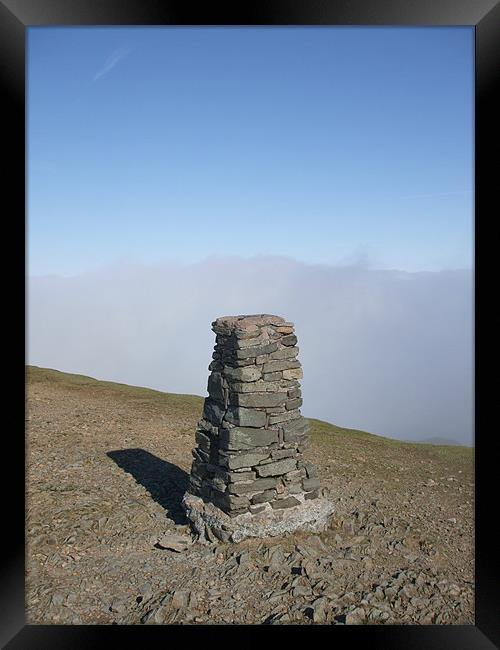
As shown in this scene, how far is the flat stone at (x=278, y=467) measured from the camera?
10570 millimetres

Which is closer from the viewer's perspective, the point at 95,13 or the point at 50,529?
the point at 95,13

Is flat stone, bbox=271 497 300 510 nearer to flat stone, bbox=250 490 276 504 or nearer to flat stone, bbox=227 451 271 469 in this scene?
flat stone, bbox=250 490 276 504

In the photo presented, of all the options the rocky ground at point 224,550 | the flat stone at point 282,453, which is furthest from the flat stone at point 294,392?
the rocky ground at point 224,550

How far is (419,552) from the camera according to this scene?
1077 centimetres

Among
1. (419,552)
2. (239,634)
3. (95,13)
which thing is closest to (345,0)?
(95,13)

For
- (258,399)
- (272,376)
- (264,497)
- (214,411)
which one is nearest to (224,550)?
(264,497)

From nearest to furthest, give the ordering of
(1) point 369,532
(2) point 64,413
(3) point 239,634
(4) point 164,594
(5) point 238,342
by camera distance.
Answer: (3) point 239,634
(4) point 164,594
(5) point 238,342
(1) point 369,532
(2) point 64,413

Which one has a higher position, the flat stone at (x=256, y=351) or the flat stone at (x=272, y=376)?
the flat stone at (x=256, y=351)

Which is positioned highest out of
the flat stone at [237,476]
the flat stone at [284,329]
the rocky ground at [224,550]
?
the flat stone at [284,329]

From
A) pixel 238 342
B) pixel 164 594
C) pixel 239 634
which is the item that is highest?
pixel 238 342

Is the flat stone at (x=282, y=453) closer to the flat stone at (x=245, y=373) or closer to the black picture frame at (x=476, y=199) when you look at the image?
the flat stone at (x=245, y=373)

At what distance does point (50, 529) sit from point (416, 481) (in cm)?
1089

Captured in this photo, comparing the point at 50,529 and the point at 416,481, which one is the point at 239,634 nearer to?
the point at 50,529
